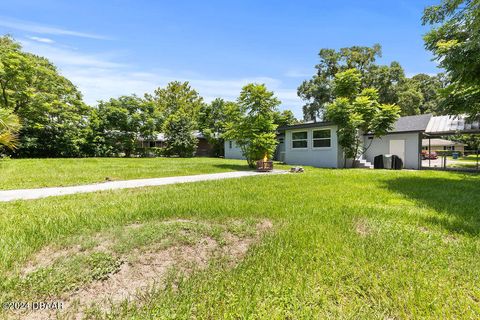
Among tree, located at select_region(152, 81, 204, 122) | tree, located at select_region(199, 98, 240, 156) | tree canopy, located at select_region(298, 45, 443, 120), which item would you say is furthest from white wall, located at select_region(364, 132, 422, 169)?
tree, located at select_region(152, 81, 204, 122)

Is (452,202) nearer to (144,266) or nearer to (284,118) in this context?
(144,266)

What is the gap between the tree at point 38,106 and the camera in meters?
18.9

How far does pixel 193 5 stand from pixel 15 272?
9.91 meters

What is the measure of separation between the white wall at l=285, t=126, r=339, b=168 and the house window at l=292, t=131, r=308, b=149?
0.23 meters

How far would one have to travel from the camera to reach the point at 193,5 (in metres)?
9.39

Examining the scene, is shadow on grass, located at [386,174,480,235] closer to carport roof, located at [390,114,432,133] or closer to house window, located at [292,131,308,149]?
carport roof, located at [390,114,432,133]

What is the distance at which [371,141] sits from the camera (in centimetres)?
1783

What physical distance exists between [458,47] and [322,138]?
10.2 meters

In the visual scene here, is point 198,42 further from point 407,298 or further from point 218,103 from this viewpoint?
point 218,103

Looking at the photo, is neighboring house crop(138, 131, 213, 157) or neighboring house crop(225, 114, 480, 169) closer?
neighboring house crop(225, 114, 480, 169)

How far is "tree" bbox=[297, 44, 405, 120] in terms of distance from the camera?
90.2ft

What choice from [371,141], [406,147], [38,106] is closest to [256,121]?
[371,141]

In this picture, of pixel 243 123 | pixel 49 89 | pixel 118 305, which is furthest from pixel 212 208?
pixel 49 89

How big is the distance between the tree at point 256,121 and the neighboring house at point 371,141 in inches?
172
